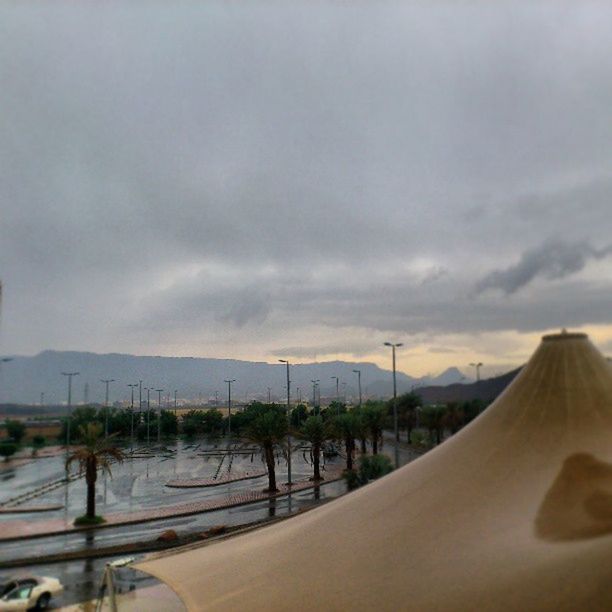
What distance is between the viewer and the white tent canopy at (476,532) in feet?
18.8

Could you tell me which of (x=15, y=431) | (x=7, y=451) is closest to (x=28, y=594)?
(x=7, y=451)

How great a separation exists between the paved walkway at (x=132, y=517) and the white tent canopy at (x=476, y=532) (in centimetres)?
1585

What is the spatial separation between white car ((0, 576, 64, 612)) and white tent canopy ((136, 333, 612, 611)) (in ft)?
18.2

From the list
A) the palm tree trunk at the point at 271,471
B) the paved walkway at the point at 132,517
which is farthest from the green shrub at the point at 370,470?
the palm tree trunk at the point at 271,471

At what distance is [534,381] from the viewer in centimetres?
948

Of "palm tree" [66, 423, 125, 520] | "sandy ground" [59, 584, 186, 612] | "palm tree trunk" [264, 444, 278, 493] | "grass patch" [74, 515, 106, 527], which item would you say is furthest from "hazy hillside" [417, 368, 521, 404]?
"sandy ground" [59, 584, 186, 612]

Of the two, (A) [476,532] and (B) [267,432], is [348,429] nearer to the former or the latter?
(B) [267,432]

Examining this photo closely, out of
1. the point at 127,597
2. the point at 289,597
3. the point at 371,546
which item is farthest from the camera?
the point at 127,597

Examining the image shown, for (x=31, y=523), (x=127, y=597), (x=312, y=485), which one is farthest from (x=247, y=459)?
(x=127, y=597)

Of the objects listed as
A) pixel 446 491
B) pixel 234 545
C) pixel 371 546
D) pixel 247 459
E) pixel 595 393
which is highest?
pixel 595 393

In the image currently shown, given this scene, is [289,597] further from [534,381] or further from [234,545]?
[534,381]

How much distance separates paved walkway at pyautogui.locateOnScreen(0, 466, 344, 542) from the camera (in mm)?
22941

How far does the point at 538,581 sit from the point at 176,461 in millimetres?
47357

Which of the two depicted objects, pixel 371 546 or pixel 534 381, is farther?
pixel 534 381
